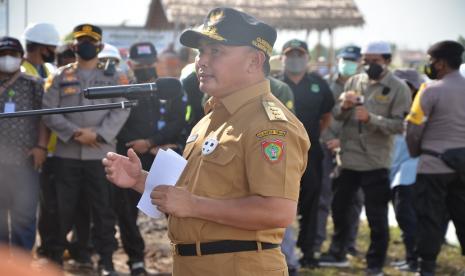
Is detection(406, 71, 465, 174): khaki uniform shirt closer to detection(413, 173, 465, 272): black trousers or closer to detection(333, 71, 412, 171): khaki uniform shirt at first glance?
detection(413, 173, 465, 272): black trousers

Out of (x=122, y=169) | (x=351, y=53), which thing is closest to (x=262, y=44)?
(x=122, y=169)

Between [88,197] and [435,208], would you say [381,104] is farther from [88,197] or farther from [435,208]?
[88,197]

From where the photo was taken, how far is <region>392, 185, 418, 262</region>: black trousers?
26.3 feet

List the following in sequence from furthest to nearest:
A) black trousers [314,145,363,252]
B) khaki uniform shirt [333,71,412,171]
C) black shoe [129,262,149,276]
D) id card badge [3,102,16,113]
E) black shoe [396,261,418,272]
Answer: black trousers [314,145,363,252] < black shoe [396,261,418,272] < khaki uniform shirt [333,71,412,171] < black shoe [129,262,149,276] < id card badge [3,102,16,113]

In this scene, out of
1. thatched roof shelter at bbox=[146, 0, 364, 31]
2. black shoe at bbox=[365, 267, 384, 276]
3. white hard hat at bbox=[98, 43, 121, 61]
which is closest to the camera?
black shoe at bbox=[365, 267, 384, 276]

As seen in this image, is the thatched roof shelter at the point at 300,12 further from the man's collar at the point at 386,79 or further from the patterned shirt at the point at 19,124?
the patterned shirt at the point at 19,124

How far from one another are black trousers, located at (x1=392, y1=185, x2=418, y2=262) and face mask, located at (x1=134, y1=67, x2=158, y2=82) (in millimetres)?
3135

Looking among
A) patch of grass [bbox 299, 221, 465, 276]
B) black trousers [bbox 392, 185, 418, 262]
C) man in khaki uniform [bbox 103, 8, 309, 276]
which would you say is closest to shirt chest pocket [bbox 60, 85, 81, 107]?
patch of grass [bbox 299, 221, 465, 276]

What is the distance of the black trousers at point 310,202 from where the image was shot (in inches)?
293

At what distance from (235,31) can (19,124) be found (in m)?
3.72

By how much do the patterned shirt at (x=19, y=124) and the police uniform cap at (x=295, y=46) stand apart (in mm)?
2599

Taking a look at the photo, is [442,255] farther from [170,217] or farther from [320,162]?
[170,217]

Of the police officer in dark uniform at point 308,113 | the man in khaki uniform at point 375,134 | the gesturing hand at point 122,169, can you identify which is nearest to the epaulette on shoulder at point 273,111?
the gesturing hand at point 122,169

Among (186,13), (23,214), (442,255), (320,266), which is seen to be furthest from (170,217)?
(186,13)
